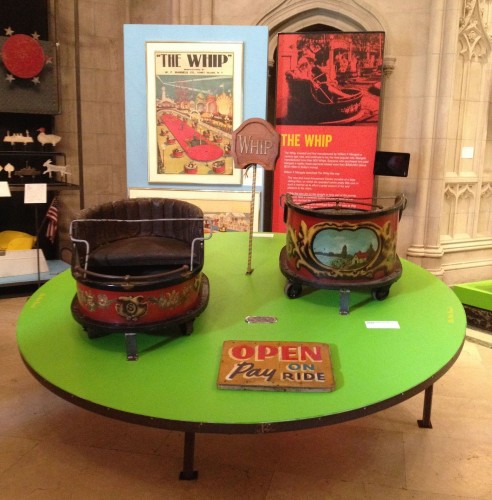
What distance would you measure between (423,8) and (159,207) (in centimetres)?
313

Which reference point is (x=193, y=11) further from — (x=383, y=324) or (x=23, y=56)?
(x=383, y=324)

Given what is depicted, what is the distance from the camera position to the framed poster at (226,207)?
13.3 ft

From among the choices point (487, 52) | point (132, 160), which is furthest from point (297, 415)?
point (487, 52)

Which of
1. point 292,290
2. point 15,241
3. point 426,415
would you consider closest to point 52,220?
point 15,241

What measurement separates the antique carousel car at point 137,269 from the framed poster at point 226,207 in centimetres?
148

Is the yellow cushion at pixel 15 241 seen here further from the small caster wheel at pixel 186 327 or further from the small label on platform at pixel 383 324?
the small label on platform at pixel 383 324

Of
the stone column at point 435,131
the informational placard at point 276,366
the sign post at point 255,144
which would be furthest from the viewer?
the stone column at point 435,131

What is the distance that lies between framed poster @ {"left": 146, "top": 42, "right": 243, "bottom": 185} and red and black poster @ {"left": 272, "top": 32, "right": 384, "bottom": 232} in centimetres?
53

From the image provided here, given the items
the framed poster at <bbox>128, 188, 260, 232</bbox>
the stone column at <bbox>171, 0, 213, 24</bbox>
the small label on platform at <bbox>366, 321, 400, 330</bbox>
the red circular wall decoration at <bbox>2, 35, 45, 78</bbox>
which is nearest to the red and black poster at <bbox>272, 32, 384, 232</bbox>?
the framed poster at <bbox>128, 188, 260, 232</bbox>

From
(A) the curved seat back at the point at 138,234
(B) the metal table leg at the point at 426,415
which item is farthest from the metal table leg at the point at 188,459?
(B) the metal table leg at the point at 426,415

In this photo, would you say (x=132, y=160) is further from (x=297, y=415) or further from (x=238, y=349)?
(x=297, y=415)

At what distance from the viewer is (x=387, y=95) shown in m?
4.66

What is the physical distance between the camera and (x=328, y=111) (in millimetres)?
4359

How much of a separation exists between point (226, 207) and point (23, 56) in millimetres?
1913
